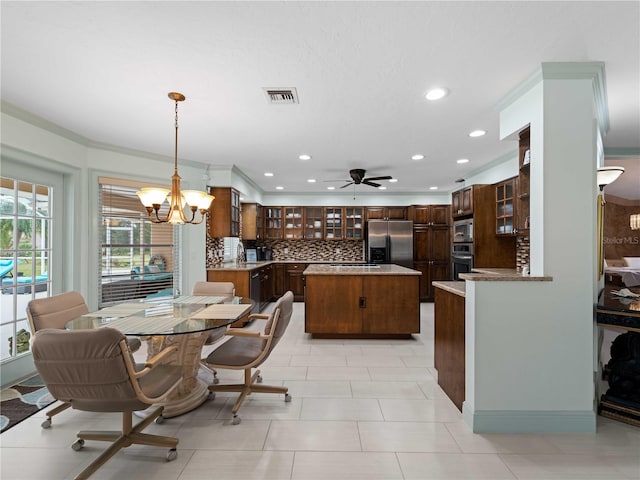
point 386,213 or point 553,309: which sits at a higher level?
point 386,213

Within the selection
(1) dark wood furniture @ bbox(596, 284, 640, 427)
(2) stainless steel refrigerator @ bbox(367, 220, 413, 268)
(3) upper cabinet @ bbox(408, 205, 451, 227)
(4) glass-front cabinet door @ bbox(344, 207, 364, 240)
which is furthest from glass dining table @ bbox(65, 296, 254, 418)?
(3) upper cabinet @ bbox(408, 205, 451, 227)

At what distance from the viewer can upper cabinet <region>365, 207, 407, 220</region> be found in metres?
7.37

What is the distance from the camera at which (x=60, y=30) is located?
1822 mm

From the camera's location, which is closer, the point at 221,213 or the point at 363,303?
the point at 363,303

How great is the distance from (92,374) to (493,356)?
239 centimetres

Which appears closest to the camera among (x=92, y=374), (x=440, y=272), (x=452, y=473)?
(x=92, y=374)

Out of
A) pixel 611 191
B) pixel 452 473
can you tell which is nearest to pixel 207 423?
pixel 452 473

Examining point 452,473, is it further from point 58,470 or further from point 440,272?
point 440,272

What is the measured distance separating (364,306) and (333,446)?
2.32 metres

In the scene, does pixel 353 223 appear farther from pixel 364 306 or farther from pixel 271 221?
pixel 364 306

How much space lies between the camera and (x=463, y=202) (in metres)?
5.26

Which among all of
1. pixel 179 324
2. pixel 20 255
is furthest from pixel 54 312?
pixel 20 255

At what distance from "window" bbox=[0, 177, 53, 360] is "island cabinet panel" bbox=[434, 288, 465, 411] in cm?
399

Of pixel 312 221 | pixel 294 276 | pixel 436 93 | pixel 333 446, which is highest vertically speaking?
pixel 436 93
